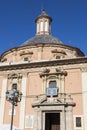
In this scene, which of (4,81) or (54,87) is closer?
(54,87)

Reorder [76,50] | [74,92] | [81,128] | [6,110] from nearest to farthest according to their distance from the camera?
1. [81,128]
2. [74,92]
3. [6,110]
4. [76,50]

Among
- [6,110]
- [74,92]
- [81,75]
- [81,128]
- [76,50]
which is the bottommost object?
[81,128]

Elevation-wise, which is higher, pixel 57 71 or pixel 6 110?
pixel 57 71

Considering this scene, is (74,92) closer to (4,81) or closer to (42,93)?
(42,93)

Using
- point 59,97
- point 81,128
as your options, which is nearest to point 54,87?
point 59,97

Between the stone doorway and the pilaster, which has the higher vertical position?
the pilaster

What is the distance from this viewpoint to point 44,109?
22.3m

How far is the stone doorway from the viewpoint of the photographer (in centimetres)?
2258

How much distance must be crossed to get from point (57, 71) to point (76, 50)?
21.5 ft

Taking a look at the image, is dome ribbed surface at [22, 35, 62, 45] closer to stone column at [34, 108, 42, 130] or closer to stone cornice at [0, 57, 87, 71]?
stone cornice at [0, 57, 87, 71]

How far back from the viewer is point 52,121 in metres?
23.1

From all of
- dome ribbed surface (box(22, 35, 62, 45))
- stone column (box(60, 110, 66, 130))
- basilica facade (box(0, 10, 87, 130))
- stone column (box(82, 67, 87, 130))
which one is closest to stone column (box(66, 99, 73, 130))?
basilica facade (box(0, 10, 87, 130))

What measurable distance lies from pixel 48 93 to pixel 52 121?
284 centimetres

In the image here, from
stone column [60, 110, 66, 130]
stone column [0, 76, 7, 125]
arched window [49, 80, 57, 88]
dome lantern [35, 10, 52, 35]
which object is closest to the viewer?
stone column [60, 110, 66, 130]
